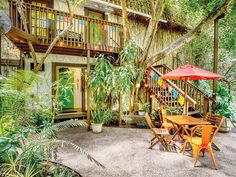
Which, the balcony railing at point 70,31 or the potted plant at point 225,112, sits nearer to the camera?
the balcony railing at point 70,31

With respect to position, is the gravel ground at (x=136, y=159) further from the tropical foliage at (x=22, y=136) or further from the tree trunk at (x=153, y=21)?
the tree trunk at (x=153, y=21)

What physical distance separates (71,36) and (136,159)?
4998mm

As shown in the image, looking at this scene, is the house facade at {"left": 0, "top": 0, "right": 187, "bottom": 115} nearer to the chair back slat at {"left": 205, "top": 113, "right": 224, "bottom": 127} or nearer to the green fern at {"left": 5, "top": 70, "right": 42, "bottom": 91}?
the green fern at {"left": 5, "top": 70, "right": 42, "bottom": 91}

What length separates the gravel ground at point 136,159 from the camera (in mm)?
3799

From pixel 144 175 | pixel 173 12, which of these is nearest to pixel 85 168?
pixel 144 175

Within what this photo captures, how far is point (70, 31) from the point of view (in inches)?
305

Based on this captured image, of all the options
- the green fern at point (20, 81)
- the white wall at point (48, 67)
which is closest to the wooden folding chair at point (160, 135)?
the green fern at point (20, 81)

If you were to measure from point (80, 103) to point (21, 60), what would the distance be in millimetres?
3636

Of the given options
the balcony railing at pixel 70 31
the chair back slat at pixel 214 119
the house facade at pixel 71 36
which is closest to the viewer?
the chair back slat at pixel 214 119

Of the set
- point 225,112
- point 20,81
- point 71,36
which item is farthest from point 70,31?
point 225,112

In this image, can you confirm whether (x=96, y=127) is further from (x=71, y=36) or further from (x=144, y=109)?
(x=71, y=36)

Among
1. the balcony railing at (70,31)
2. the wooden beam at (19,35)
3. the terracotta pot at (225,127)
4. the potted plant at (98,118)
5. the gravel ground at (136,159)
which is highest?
the balcony railing at (70,31)

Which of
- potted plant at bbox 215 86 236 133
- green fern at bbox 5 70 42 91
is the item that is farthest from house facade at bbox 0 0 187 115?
potted plant at bbox 215 86 236 133

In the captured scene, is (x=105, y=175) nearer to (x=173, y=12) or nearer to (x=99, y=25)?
(x=99, y=25)
